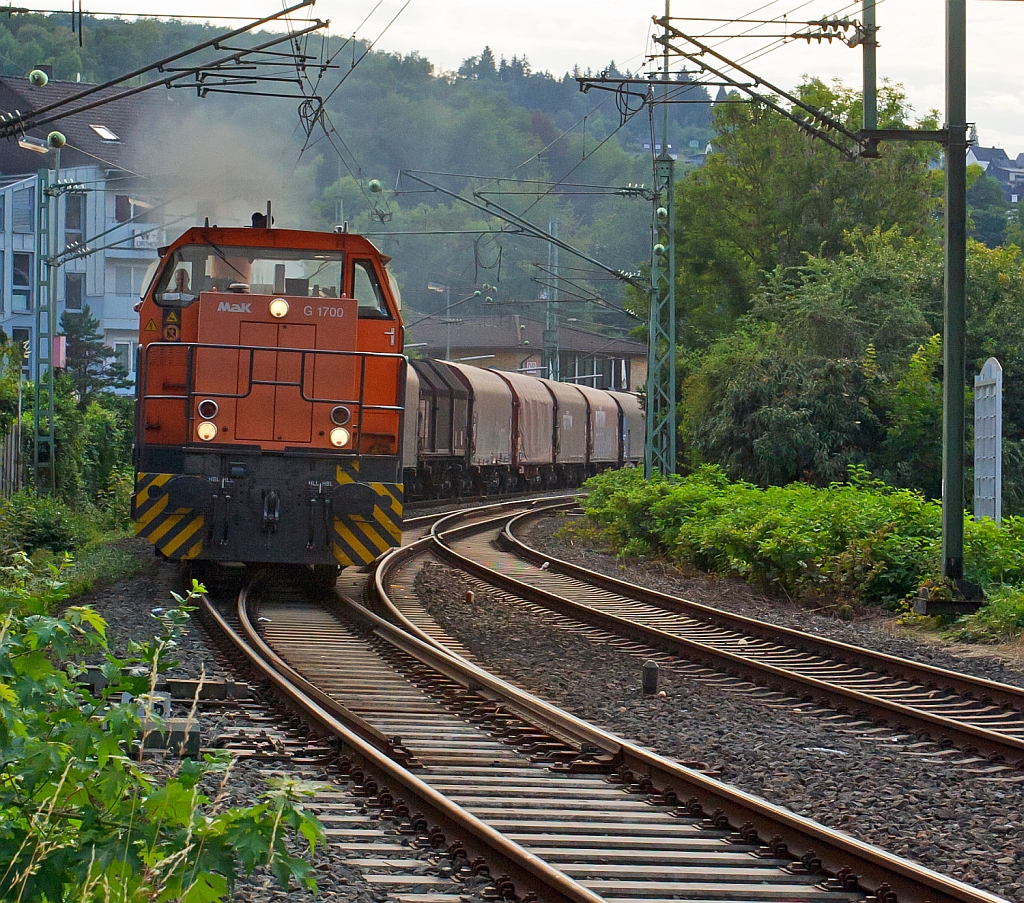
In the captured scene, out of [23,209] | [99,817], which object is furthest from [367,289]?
[23,209]

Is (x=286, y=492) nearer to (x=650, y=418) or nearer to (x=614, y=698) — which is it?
(x=614, y=698)

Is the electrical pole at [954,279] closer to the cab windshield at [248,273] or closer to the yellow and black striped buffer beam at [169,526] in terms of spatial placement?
the cab windshield at [248,273]

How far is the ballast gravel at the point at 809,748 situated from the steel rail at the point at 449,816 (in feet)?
5.13

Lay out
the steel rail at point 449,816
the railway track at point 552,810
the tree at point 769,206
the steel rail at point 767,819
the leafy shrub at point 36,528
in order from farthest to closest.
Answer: the tree at point 769,206, the leafy shrub at point 36,528, the railway track at point 552,810, the steel rail at point 767,819, the steel rail at point 449,816

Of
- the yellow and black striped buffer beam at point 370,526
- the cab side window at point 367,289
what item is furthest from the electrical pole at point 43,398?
the yellow and black striped buffer beam at point 370,526

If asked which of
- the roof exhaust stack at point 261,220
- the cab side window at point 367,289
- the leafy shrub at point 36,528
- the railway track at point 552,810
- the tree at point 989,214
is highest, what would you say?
the tree at point 989,214

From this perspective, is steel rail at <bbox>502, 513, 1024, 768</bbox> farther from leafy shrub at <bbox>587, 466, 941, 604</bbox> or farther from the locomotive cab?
the locomotive cab

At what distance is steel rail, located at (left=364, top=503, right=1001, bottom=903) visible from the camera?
14.5 ft

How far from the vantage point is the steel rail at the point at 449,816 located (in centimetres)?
432

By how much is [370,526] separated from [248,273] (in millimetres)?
2840

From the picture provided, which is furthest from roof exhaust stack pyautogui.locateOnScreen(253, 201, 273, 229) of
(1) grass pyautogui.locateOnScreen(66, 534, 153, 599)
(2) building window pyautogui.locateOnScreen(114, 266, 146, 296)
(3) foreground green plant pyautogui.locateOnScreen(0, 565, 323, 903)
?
(2) building window pyautogui.locateOnScreen(114, 266, 146, 296)

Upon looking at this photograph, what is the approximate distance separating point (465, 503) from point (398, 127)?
252 feet

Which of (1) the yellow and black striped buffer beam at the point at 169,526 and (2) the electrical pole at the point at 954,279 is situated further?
(2) the electrical pole at the point at 954,279

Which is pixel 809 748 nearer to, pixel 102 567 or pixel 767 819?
pixel 767 819
